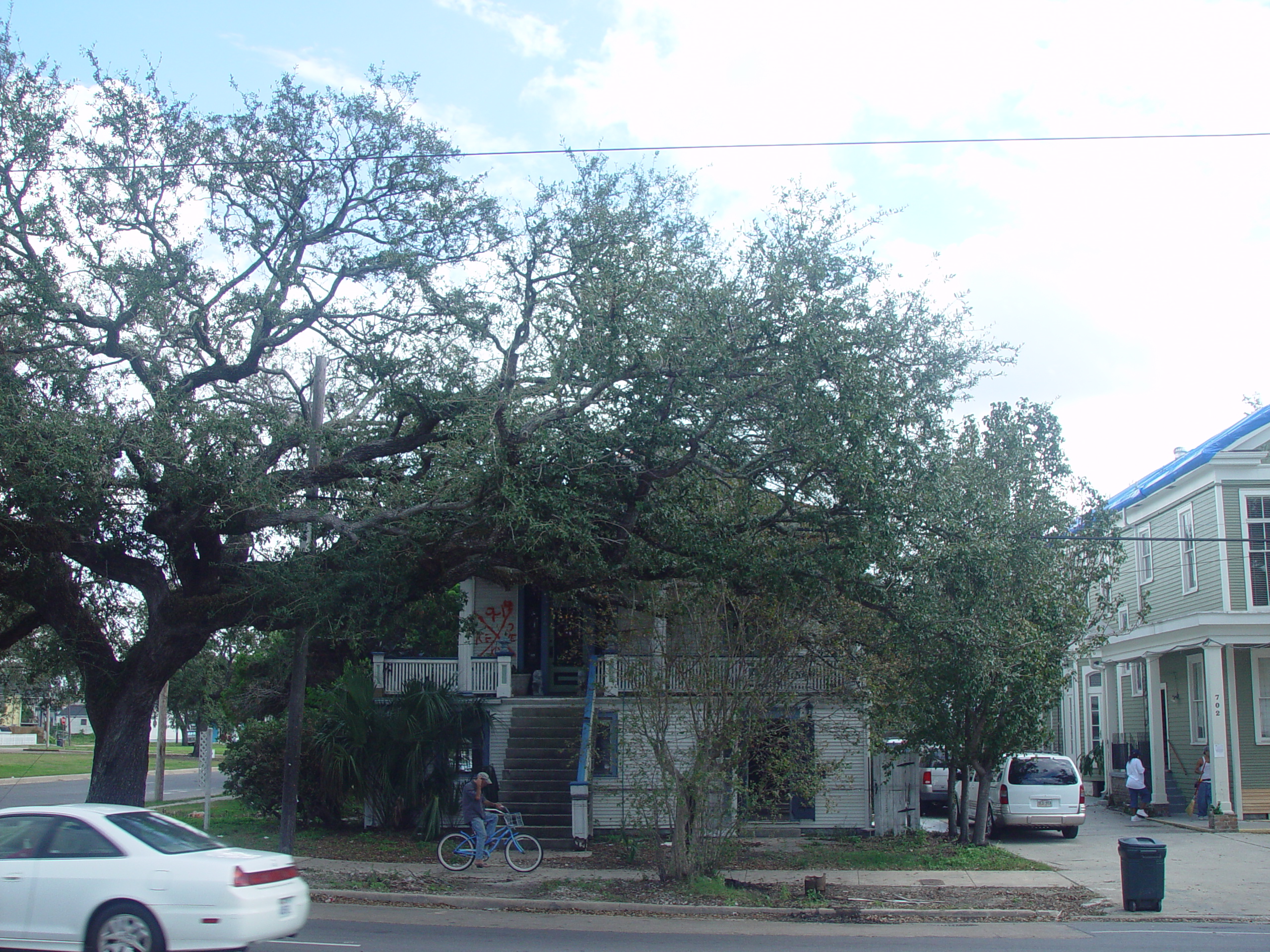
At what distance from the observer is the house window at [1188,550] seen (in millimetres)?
24828

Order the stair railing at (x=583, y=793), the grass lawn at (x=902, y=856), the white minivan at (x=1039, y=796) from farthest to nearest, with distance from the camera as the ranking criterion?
the white minivan at (x=1039, y=796) → the stair railing at (x=583, y=793) → the grass lawn at (x=902, y=856)

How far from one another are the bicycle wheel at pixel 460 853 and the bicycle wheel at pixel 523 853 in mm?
516

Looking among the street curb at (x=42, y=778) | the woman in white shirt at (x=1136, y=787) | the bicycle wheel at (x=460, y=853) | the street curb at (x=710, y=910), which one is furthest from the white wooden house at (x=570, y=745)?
the street curb at (x=42, y=778)

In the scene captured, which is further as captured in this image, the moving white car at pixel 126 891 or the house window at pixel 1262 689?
the house window at pixel 1262 689

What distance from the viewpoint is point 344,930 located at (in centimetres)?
1150

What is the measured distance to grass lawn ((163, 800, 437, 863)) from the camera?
1767cm

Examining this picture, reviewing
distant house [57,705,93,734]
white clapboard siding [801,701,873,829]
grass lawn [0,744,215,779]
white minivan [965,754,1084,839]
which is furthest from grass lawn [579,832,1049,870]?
distant house [57,705,93,734]

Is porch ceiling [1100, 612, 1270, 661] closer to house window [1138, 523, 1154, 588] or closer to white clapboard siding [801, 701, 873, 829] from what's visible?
house window [1138, 523, 1154, 588]

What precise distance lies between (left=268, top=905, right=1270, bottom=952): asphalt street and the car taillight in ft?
5.88

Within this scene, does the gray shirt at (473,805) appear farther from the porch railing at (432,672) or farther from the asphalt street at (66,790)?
the asphalt street at (66,790)

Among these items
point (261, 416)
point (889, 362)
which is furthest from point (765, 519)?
point (261, 416)

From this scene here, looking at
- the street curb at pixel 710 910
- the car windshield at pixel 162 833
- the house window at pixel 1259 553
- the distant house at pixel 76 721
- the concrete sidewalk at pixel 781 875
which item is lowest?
the distant house at pixel 76 721

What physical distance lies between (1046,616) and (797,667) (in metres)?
4.41

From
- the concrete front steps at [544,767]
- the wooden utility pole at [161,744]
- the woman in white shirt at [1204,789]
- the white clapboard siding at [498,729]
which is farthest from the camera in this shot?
the wooden utility pole at [161,744]
